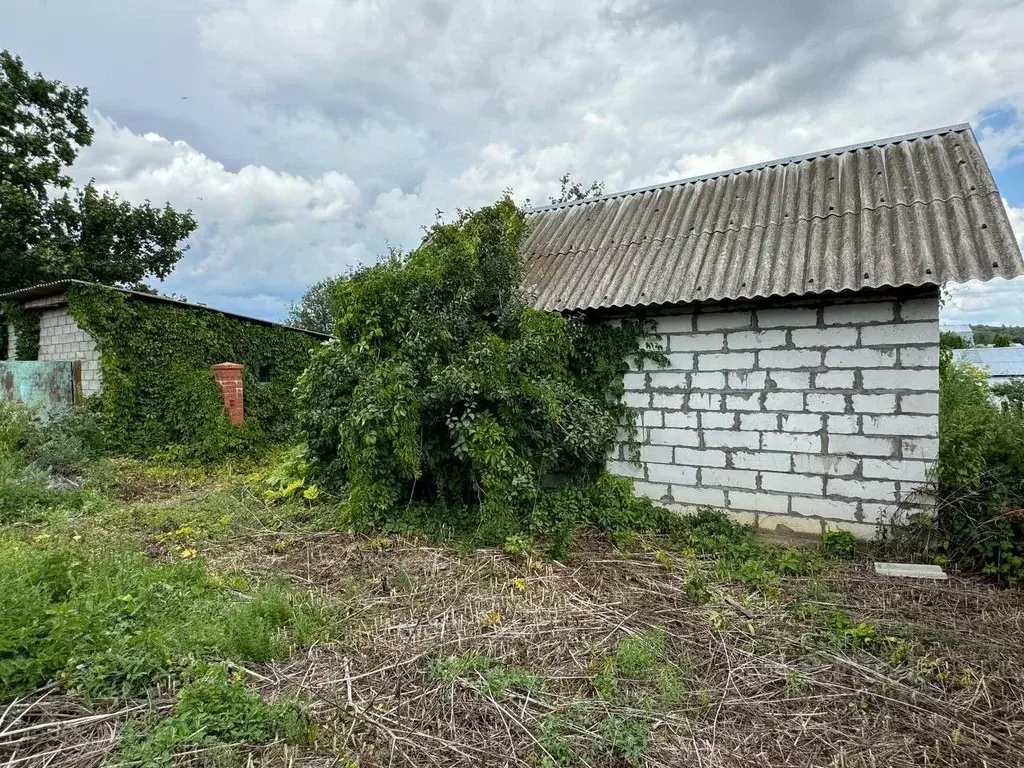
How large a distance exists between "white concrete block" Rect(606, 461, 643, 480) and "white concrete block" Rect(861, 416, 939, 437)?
7.31 ft

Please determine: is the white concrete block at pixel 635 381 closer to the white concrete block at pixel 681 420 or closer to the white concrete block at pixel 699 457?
the white concrete block at pixel 681 420

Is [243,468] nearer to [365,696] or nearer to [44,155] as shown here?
[365,696]

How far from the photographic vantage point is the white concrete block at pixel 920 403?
464cm

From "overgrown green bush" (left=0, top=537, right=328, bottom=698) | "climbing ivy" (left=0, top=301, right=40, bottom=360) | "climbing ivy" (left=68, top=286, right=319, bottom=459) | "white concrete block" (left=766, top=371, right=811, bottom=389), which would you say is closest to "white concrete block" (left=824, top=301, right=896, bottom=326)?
"white concrete block" (left=766, top=371, right=811, bottom=389)

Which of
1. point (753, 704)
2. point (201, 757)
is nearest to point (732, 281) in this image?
point (753, 704)

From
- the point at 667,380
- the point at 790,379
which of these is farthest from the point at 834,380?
the point at 667,380

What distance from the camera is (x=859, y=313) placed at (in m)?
4.89

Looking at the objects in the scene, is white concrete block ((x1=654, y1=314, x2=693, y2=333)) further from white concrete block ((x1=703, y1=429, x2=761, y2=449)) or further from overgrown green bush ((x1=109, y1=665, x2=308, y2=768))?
overgrown green bush ((x1=109, y1=665, x2=308, y2=768))

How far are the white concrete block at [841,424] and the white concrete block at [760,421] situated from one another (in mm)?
452

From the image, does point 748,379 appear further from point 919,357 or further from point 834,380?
point 919,357

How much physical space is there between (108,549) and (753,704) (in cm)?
540

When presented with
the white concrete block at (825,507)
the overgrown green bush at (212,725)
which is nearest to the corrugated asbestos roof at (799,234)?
the white concrete block at (825,507)

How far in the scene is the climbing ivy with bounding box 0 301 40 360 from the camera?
11.3 m

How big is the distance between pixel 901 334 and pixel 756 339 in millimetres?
1182
